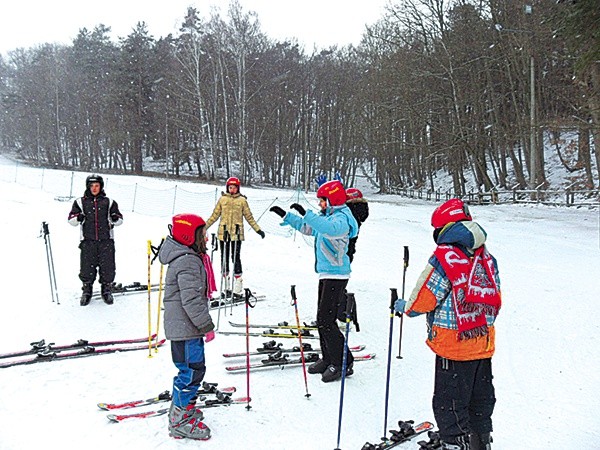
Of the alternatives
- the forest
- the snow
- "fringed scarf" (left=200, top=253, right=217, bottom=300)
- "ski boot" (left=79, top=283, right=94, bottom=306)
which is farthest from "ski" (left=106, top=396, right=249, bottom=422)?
the forest

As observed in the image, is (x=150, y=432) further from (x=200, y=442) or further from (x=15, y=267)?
(x=15, y=267)

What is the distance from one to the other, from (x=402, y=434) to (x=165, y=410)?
197 cm

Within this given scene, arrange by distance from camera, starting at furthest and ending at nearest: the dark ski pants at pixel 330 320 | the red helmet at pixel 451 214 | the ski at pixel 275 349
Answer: the ski at pixel 275 349 < the dark ski pants at pixel 330 320 < the red helmet at pixel 451 214

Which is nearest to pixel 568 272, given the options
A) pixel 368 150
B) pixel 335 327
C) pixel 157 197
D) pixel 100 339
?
pixel 335 327

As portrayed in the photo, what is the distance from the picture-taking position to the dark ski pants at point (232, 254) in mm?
7993

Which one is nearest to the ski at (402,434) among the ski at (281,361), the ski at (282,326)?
the ski at (281,361)

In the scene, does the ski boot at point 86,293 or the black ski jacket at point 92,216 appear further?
the ski boot at point 86,293

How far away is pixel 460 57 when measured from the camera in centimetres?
2761

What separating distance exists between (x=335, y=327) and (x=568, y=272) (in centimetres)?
725

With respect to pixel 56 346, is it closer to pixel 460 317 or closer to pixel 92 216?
pixel 92 216

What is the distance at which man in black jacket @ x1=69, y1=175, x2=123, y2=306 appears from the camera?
23.9 feet

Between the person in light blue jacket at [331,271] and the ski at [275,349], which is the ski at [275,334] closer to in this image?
the ski at [275,349]

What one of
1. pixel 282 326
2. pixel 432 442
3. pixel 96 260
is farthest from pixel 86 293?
pixel 432 442

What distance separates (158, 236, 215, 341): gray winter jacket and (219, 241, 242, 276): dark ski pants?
3.95 m
